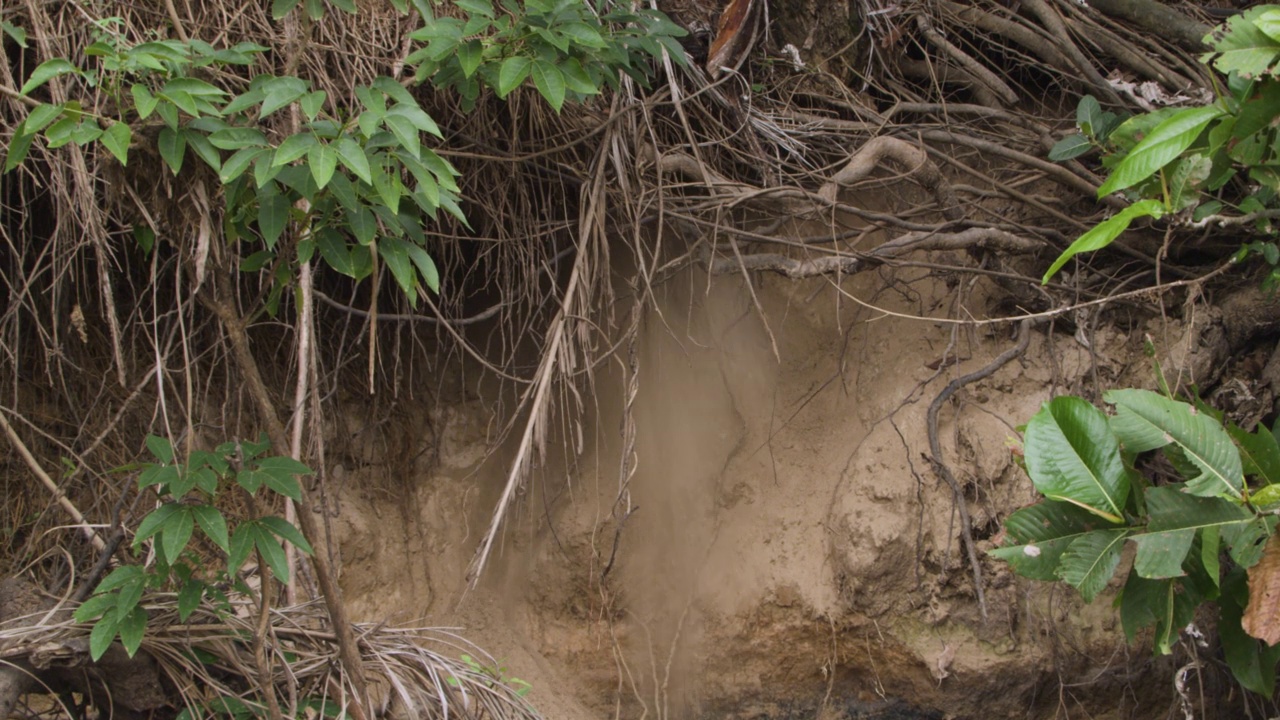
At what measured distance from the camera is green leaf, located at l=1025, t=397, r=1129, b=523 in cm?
206

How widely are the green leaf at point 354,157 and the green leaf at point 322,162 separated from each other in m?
0.02

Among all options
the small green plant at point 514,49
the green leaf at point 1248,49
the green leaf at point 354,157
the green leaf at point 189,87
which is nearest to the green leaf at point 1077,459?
the green leaf at point 1248,49

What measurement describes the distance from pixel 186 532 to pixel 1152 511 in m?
1.86

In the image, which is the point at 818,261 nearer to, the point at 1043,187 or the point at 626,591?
the point at 1043,187

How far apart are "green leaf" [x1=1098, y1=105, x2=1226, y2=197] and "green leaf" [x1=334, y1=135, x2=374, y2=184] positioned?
53.2 inches

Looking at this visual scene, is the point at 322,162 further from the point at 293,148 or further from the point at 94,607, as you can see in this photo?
the point at 94,607

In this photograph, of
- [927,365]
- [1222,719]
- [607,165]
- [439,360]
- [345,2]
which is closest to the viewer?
[345,2]

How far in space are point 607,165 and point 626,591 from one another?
141 centimetres

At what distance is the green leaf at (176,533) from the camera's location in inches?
73.5

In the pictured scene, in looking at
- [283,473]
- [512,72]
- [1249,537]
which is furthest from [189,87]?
[1249,537]

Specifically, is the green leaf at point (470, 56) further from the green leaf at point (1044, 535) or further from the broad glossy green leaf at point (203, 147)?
the green leaf at point (1044, 535)

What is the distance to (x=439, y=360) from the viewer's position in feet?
11.9

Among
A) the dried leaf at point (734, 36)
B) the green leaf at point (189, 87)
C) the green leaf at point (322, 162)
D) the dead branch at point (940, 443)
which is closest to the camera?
the green leaf at point (322, 162)

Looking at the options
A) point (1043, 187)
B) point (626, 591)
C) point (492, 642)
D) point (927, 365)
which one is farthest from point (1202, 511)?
point (492, 642)
